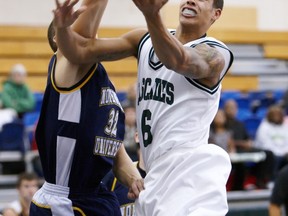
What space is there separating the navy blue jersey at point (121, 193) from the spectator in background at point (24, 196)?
1.86 m

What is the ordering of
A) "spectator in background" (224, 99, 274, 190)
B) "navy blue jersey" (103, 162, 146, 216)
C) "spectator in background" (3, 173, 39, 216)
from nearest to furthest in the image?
"navy blue jersey" (103, 162, 146, 216) < "spectator in background" (3, 173, 39, 216) < "spectator in background" (224, 99, 274, 190)

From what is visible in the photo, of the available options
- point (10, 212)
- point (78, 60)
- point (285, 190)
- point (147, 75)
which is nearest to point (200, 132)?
point (147, 75)

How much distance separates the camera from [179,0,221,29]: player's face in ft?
14.9

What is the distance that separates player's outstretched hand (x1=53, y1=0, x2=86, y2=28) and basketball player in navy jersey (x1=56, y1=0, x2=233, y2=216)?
77 mm

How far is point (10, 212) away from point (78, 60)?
2.97 meters

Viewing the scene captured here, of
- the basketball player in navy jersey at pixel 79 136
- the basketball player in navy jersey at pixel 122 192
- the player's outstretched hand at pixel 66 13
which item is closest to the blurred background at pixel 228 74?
the basketball player in navy jersey at pixel 122 192

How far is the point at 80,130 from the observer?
4.67 meters

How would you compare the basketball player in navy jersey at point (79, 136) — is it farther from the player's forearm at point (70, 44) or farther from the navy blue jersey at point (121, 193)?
the navy blue jersey at point (121, 193)

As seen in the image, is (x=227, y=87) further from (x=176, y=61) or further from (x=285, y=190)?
(x=176, y=61)

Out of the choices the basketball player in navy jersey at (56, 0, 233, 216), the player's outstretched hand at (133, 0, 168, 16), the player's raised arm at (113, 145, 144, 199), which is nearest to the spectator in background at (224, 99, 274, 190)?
the player's raised arm at (113, 145, 144, 199)

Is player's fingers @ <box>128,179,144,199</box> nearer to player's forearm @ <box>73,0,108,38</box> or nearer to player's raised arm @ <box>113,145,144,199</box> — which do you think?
player's raised arm @ <box>113,145,144,199</box>

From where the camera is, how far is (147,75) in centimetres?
460

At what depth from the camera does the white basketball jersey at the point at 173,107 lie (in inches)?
177

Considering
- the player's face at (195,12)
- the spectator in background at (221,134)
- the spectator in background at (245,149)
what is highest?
the player's face at (195,12)
